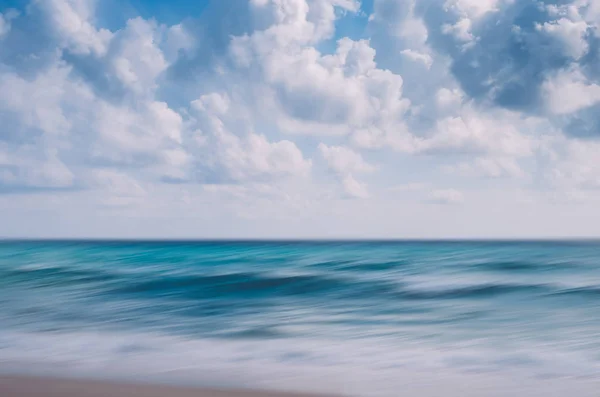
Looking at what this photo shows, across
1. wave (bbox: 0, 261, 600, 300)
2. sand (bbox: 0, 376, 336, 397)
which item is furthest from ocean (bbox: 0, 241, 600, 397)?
sand (bbox: 0, 376, 336, 397)

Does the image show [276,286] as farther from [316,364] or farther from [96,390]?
[96,390]

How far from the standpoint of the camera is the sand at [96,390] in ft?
16.1

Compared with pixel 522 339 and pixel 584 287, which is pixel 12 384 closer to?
pixel 522 339

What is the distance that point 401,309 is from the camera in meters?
11.4

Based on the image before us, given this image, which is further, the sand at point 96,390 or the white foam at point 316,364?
the white foam at point 316,364

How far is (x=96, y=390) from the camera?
507cm

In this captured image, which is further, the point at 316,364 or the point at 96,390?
the point at 316,364

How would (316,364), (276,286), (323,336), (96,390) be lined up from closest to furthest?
(96,390) < (316,364) < (323,336) < (276,286)

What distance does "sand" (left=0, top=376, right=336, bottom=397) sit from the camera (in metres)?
4.91

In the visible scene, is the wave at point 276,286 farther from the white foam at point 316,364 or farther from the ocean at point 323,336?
the white foam at point 316,364

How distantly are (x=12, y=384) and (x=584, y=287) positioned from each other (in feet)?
51.2

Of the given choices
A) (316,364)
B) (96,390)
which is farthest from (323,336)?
(96,390)

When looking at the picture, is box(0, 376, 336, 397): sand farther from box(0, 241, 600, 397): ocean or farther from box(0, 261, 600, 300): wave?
box(0, 261, 600, 300): wave

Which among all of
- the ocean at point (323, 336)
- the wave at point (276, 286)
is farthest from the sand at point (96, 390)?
the wave at point (276, 286)
